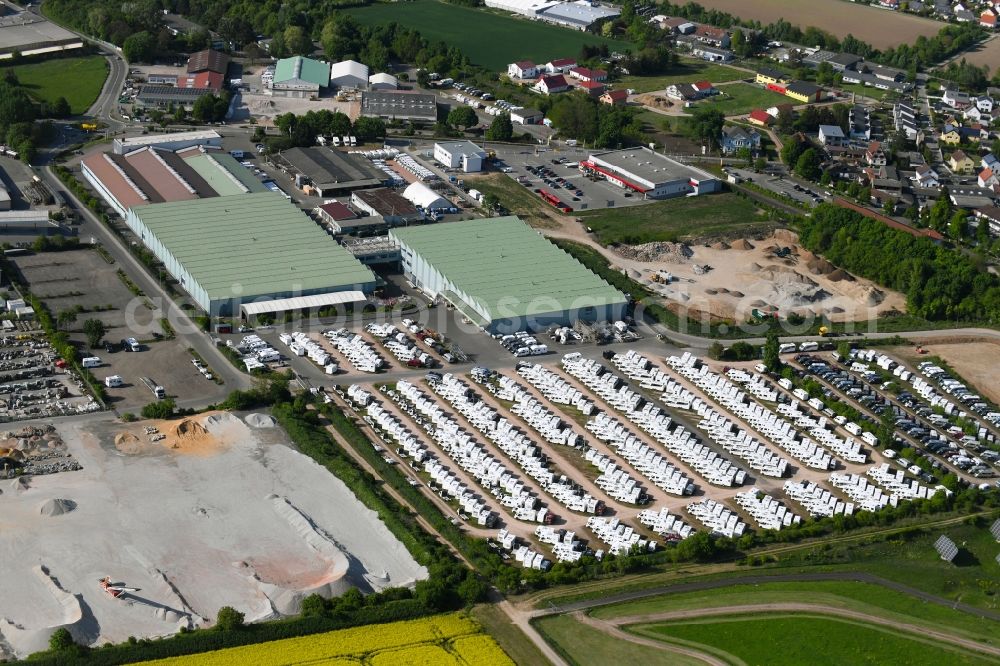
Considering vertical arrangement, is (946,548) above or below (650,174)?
below

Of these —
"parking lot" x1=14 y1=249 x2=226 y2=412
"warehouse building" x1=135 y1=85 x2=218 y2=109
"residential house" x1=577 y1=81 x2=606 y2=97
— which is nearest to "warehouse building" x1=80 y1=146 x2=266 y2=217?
"parking lot" x1=14 y1=249 x2=226 y2=412

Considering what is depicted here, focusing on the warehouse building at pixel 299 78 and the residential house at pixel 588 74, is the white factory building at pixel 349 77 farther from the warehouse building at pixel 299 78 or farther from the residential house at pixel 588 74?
the residential house at pixel 588 74

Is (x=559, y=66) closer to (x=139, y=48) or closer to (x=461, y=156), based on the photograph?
(x=461, y=156)

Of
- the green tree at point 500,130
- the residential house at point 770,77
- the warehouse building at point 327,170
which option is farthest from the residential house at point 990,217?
the warehouse building at point 327,170

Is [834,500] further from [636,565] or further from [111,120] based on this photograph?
[111,120]

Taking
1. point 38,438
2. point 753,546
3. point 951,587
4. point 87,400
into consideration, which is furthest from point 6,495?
point 951,587

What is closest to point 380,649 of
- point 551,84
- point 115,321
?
point 115,321

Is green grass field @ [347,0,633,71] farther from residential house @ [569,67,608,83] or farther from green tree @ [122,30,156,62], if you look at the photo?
green tree @ [122,30,156,62]
